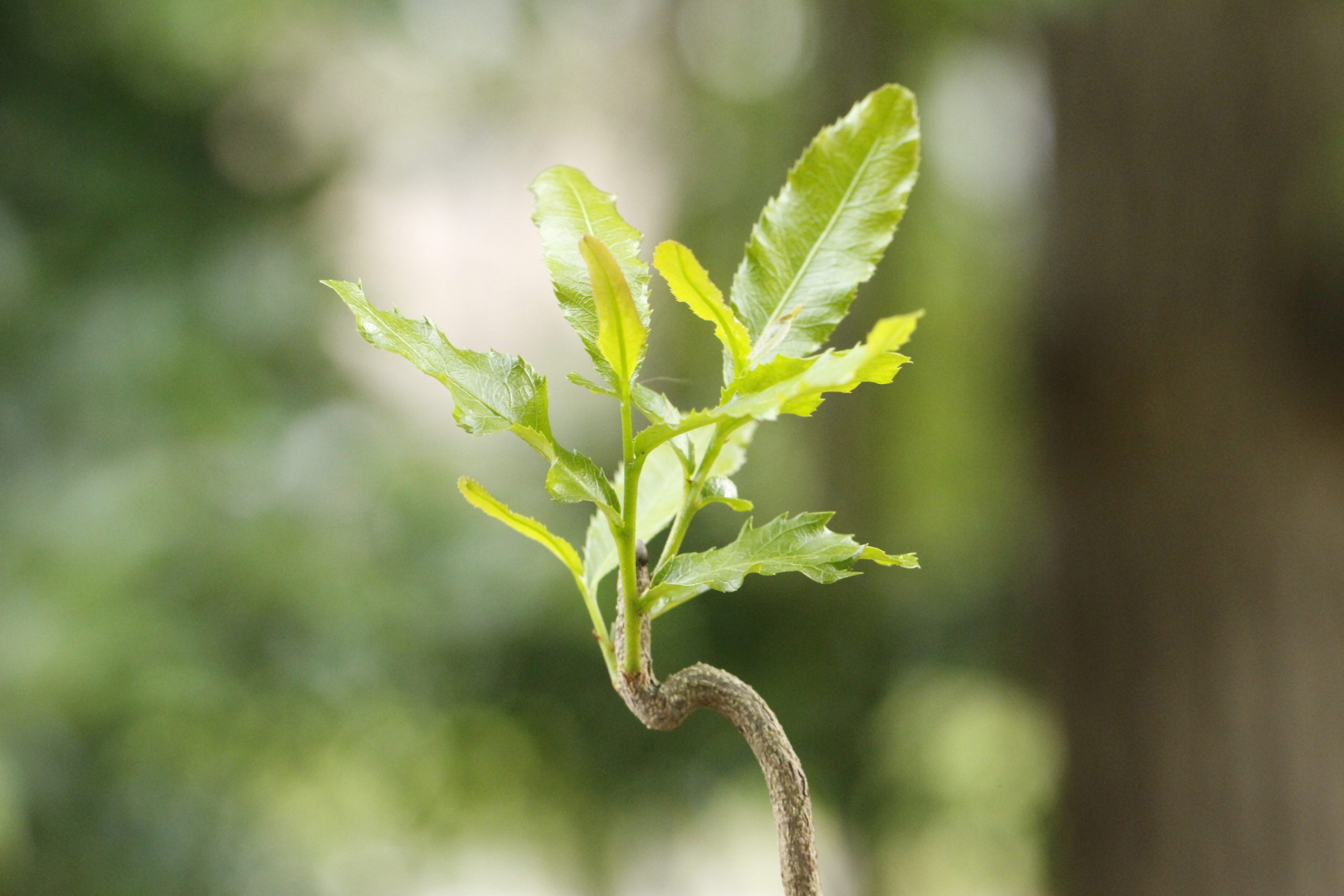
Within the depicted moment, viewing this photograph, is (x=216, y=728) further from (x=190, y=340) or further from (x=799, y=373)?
(x=799, y=373)

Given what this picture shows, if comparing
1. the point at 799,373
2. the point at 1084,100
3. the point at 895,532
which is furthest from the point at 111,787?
the point at 1084,100

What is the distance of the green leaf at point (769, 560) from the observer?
0.23 m

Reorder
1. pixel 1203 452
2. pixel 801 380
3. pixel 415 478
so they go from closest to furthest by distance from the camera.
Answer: pixel 801 380 → pixel 1203 452 → pixel 415 478

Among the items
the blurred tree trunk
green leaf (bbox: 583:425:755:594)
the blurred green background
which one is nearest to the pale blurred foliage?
the blurred green background

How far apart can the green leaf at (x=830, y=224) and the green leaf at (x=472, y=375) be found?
0.19 ft

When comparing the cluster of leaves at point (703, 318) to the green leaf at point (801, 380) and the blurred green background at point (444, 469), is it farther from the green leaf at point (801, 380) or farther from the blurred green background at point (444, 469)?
the blurred green background at point (444, 469)

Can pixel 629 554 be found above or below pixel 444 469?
below

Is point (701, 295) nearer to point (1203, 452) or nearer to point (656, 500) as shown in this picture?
point (656, 500)

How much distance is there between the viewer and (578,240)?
24 cm

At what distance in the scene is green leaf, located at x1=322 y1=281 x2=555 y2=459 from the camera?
222 mm

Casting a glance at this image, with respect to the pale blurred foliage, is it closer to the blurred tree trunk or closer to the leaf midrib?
the blurred tree trunk

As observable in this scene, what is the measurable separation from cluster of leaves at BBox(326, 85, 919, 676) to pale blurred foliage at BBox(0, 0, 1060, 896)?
1106 millimetres

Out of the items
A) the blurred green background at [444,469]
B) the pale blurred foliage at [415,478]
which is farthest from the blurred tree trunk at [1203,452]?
the pale blurred foliage at [415,478]

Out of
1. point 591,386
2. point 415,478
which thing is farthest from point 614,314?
point 415,478
